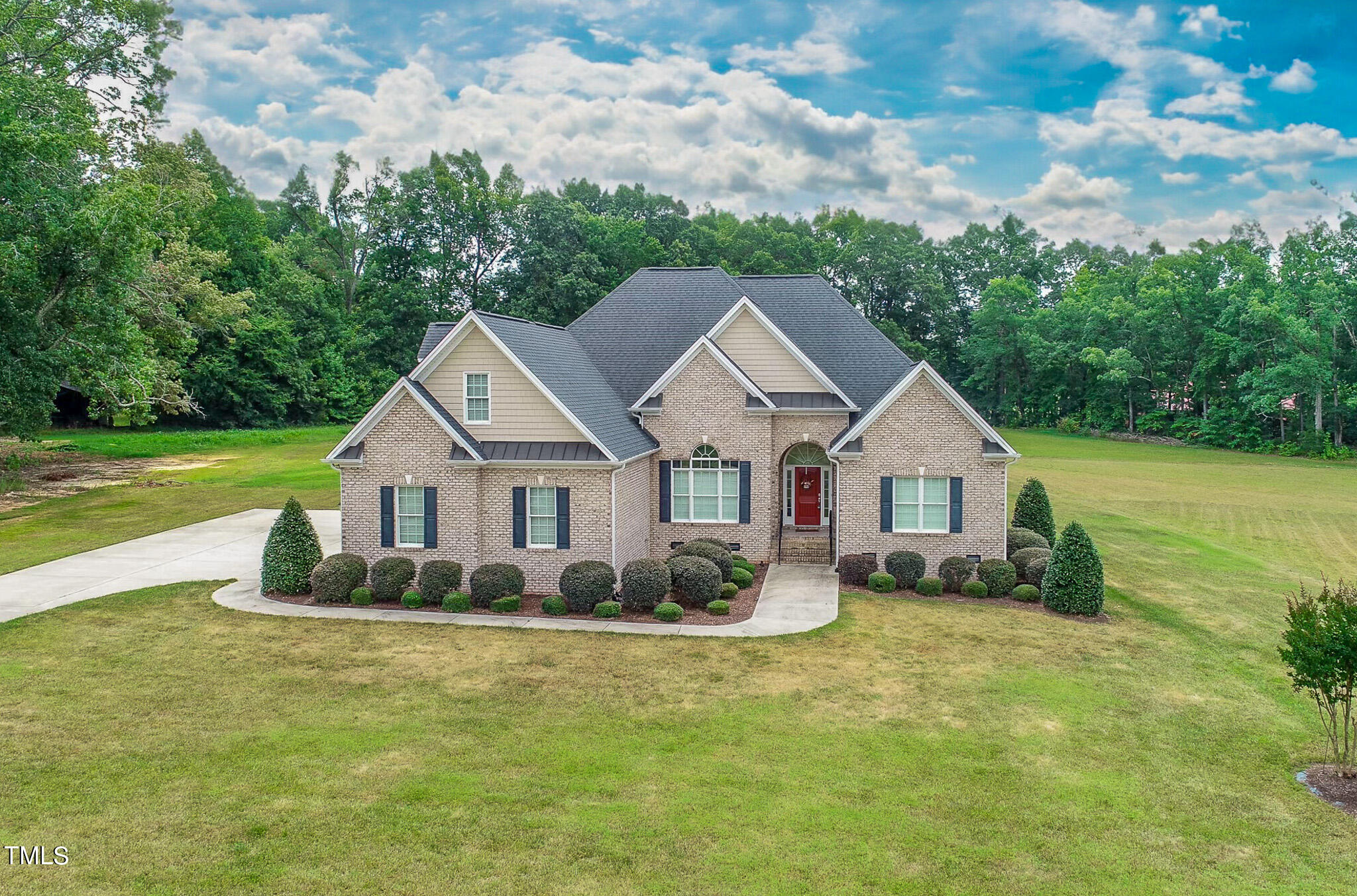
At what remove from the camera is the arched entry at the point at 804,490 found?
87.6 ft

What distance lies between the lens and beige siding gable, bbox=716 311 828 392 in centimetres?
2544

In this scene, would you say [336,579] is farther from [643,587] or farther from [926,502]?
[926,502]

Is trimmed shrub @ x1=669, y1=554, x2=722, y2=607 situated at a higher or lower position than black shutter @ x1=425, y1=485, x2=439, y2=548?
lower

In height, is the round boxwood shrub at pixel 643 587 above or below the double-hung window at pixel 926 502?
below

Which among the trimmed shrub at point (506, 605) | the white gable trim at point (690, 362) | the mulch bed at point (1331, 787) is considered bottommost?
the mulch bed at point (1331, 787)

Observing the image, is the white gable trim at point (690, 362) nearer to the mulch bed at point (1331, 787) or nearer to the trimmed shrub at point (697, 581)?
the trimmed shrub at point (697, 581)

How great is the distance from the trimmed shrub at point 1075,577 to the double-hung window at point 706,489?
8477 millimetres

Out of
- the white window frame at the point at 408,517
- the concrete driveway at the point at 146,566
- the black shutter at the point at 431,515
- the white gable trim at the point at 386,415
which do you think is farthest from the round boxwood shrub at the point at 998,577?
the concrete driveway at the point at 146,566

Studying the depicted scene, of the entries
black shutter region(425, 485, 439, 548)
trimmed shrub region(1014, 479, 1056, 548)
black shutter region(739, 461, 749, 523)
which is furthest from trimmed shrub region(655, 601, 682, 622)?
Result: trimmed shrub region(1014, 479, 1056, 548)

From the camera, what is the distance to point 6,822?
9773 mm

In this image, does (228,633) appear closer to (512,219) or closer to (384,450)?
(384,450)

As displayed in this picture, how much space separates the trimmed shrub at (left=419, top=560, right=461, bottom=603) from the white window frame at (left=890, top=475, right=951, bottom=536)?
11378 millimetres

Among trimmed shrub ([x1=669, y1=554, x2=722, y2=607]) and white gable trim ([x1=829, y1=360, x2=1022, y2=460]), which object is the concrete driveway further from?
white gable trim ([x1=829, y1=360, x2=1022, y2=460])

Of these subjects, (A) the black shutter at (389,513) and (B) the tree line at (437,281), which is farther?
(B) the tree line at (437,281)
